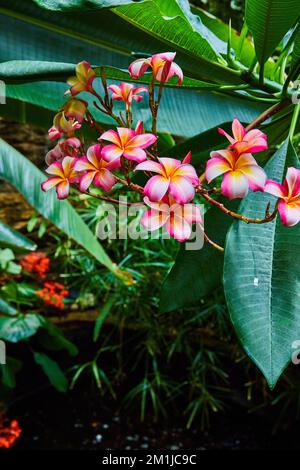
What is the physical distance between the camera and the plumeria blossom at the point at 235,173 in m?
0.27

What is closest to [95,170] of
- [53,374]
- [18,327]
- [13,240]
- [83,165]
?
[83,165]

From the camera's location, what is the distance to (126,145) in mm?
294

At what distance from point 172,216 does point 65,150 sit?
4.0 inches

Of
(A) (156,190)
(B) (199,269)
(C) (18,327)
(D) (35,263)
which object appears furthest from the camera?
(D) (35,263)

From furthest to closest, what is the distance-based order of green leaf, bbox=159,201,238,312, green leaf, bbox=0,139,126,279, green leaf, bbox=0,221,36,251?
green leaf, bbox=0,221,36,251
green leaf, bbox=0,139,126,279
green leaf, bbox=159,201,238,312

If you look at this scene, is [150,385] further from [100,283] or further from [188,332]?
[100,283]

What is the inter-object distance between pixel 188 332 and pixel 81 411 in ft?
1.80

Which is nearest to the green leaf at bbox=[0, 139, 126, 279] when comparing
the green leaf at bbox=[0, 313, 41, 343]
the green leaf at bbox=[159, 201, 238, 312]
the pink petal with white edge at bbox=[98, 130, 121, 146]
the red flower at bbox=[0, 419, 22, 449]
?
the green leaf at bbox=[159, 201, 238, 312]

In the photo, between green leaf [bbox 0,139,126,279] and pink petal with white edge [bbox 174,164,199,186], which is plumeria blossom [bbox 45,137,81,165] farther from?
green leaf [bbox 0,139,126,279]

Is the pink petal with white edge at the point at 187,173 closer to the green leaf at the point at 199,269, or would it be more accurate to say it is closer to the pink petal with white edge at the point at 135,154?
the pink petal with white edge at the point at 135,154

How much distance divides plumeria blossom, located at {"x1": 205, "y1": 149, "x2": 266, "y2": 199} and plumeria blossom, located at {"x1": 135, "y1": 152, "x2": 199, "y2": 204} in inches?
0.4

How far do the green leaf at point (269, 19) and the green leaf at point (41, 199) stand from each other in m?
0.47

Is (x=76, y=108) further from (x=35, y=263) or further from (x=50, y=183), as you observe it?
(x=35, y=263)

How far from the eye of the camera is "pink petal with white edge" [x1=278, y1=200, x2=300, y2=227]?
269mm
